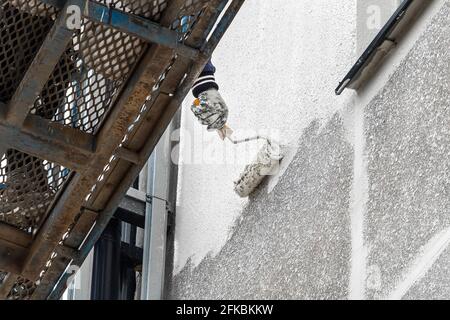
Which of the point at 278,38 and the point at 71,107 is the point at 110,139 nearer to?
the point at 71,107

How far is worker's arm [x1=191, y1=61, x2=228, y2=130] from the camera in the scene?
7566mm

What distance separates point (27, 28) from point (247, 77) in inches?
98.4

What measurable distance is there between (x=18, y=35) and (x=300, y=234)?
5.54 ft

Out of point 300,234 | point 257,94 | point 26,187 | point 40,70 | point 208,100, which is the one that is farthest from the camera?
point 257,94

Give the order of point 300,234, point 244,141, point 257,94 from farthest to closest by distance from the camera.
Answer: point 257,94
point 244,141
point 300,234

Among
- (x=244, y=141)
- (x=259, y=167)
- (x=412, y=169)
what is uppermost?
(x=244, y=141)

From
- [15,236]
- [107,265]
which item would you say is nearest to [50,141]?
[15,236]

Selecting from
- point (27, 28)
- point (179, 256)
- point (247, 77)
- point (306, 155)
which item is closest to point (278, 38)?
point (247, 77)

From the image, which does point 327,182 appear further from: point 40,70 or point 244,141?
point 40,70

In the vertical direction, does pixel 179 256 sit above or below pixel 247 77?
below

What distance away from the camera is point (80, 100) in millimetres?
6027

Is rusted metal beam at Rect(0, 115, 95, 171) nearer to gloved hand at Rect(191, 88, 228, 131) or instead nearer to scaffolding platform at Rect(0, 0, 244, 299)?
scaffolding platform at Rect(0, 0, 244, 299)

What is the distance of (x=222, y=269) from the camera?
7.64 metres

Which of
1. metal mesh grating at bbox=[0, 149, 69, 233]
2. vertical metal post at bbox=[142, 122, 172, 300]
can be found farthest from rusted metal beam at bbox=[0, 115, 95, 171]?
vertical metal post at bbox=[142, 122, 172, 300]
